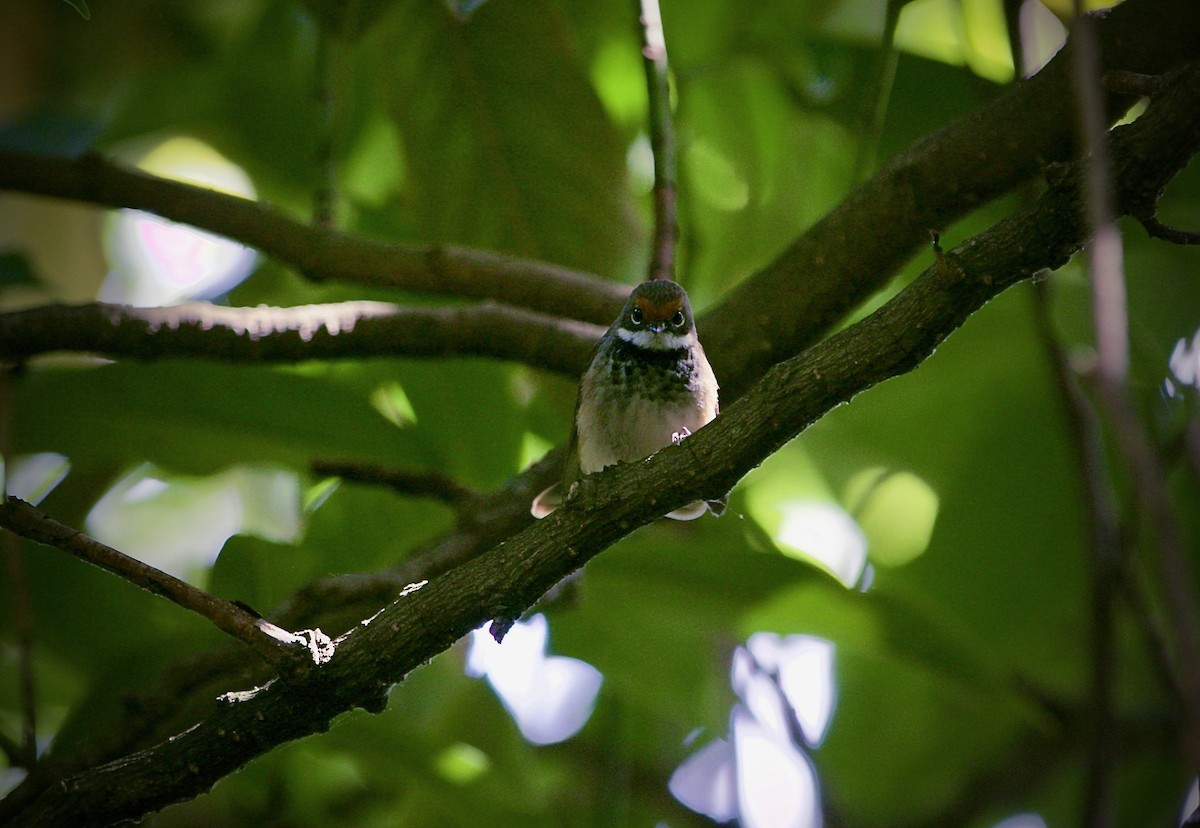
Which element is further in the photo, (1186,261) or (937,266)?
(1186,261)

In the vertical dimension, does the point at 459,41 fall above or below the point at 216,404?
above

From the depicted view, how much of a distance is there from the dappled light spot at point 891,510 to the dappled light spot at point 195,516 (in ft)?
7.19

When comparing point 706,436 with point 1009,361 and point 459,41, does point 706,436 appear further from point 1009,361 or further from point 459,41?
point 459,41

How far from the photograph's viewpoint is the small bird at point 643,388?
3.64m

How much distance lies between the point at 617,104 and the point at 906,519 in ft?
6.49

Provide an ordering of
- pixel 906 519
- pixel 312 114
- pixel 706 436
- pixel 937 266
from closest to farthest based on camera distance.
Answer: pixel 937 266
pixel 706 436
pixel 906 519
pixel 312 114

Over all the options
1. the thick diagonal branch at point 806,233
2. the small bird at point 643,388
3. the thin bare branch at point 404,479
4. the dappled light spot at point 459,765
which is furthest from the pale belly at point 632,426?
the dappled light spot at point 459,765

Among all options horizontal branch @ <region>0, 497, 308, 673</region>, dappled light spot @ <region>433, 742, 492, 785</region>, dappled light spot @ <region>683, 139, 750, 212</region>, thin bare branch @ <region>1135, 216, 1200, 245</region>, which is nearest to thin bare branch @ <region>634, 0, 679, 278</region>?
dappled light spot @ <region>683, 139, 750, 212</region>

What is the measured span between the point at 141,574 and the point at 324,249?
1.87m

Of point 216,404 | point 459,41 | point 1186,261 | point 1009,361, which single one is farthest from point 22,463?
point 1186,261

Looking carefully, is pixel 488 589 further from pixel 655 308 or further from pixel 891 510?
pixel 891 510

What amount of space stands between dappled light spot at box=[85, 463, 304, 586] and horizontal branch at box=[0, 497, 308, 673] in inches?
89.9

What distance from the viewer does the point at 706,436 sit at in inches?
96.3

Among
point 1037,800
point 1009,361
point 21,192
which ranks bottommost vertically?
point 1037,800
